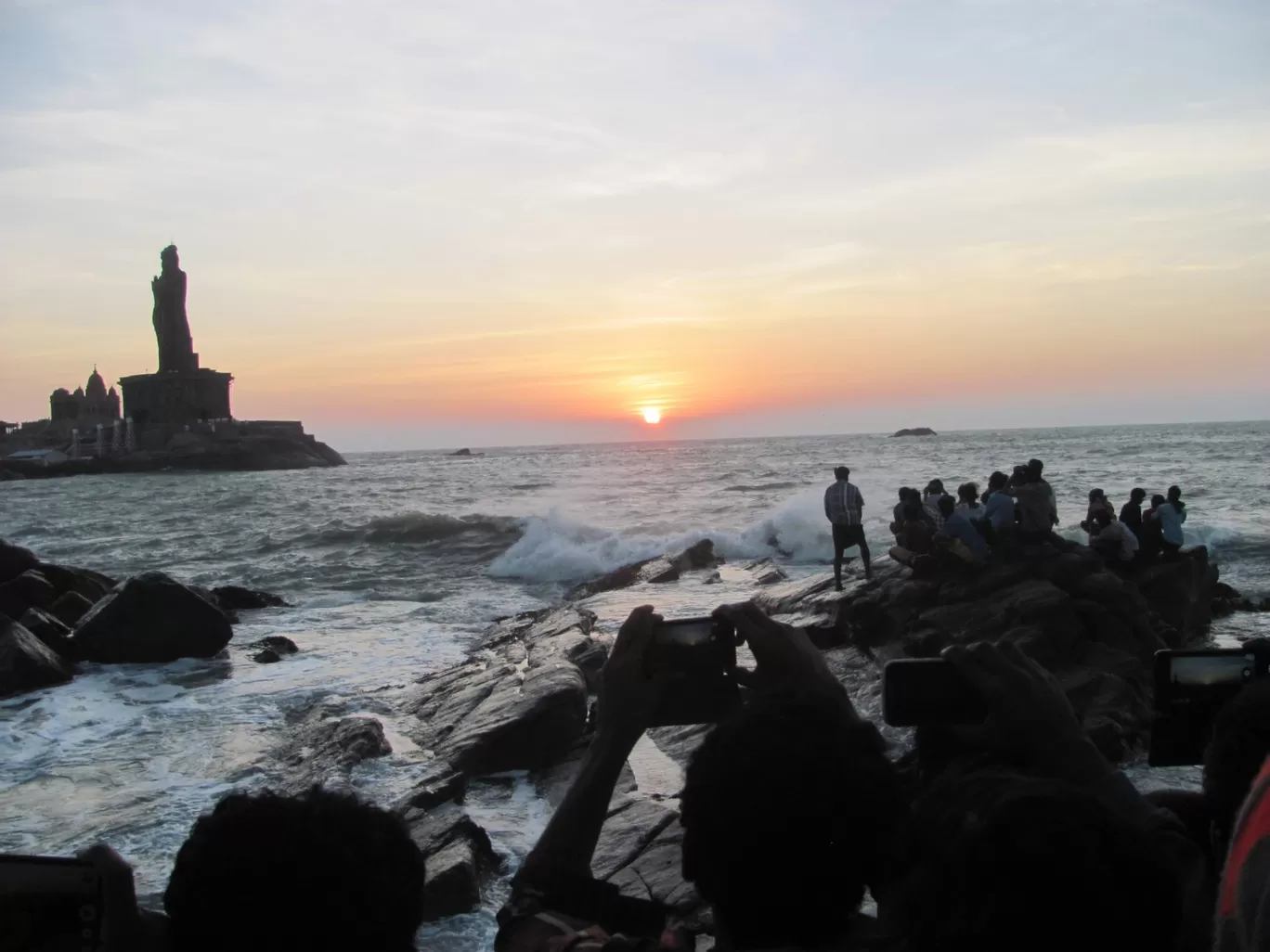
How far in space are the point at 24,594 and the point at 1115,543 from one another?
553 inches

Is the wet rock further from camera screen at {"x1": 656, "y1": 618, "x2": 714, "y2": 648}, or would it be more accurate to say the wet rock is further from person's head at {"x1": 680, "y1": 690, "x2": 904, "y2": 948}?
person's head at {"x1": 680, "y1": 690, "x2": 904, "y2": 948}

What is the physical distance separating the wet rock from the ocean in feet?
9.34

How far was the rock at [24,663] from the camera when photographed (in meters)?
10.1

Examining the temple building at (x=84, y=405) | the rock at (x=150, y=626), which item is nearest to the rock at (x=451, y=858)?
the rock at (x=150, y=626)

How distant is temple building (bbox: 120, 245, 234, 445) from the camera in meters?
78.1

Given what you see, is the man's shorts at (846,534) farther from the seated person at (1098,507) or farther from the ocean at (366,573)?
the seated person at (1098,507)

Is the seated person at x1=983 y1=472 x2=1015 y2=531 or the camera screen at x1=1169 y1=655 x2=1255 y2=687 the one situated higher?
the camera screen at x1=1169 y1=655 x2=1255 y2=687

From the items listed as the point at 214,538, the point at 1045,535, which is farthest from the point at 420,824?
the point at 214,538

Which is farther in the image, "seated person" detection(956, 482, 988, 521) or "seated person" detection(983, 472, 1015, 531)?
"seated person" detection(956, 482, 988, 521)

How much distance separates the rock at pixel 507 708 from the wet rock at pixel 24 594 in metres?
7.07

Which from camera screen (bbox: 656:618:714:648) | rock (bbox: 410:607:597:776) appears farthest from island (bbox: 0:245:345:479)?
camera screen (bbox: 656:618:714:648)

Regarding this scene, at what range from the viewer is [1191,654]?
2.14 m

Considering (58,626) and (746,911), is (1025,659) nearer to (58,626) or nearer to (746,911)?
(746,911)

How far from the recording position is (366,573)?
2056 centimetres
